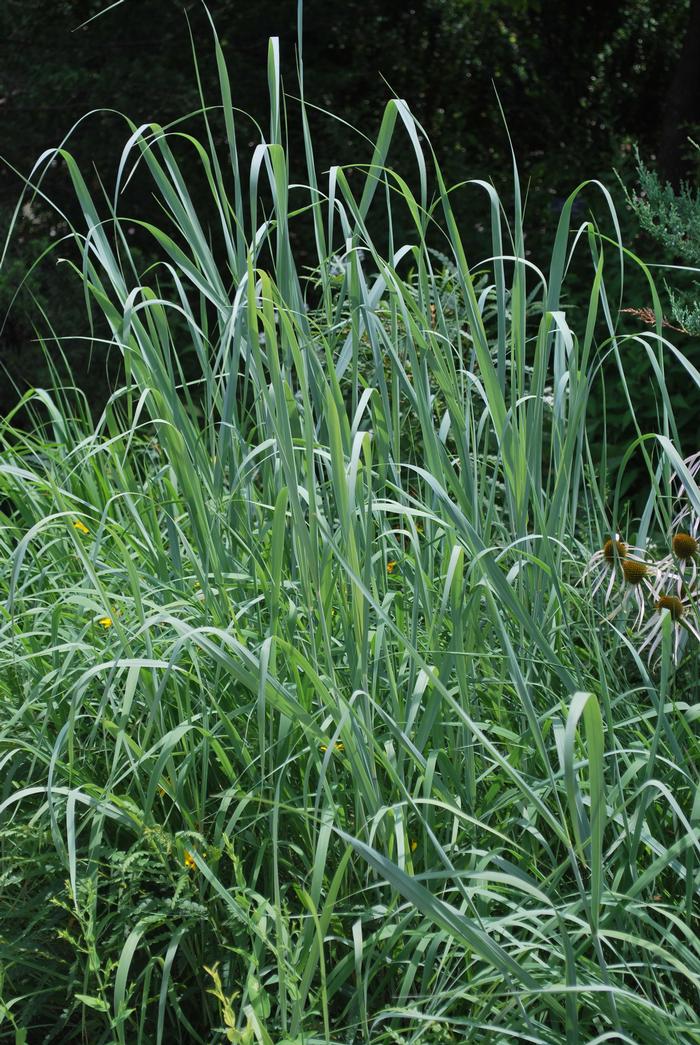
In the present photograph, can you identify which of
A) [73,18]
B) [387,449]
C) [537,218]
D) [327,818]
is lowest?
[537,218]

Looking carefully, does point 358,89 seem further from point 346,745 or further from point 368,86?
point 346,745

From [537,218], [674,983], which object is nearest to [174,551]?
[674,983]

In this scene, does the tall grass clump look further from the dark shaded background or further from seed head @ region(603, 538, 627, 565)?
the dark shaded background

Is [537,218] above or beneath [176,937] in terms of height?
beneath

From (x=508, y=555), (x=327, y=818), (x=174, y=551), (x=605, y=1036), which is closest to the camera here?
(x=605, y=1036)

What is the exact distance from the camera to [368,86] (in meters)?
6.46

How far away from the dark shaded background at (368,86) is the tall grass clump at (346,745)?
3.27 metres

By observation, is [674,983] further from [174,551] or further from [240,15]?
[240,15]

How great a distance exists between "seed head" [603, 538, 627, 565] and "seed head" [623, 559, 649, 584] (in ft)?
0.09

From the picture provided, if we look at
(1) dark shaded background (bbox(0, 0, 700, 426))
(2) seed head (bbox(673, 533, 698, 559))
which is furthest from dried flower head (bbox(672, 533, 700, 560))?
(1) dark shaded background (bbox(0, 0, 700, 426))

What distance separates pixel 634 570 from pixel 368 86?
17.6 feet

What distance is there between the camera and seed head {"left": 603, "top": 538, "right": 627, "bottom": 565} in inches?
70.1

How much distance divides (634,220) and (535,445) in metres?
3.66

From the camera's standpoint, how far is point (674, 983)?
147cm
